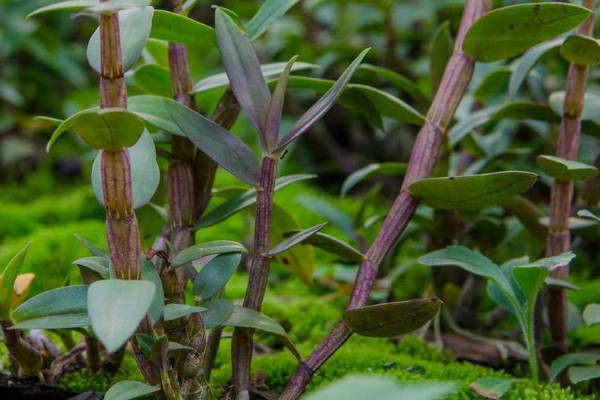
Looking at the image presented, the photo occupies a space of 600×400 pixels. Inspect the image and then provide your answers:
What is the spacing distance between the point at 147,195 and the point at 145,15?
0.56 feet

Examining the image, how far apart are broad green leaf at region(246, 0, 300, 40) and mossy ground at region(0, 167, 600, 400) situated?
16.5 inches

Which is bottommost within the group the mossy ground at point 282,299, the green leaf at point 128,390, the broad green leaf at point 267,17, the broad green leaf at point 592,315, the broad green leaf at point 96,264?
the mossy ground at point 282,299

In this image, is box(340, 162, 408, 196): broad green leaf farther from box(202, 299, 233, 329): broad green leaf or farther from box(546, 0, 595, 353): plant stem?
box(202, 299, 233, 329): broad green leaf

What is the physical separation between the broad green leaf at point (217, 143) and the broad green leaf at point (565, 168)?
1.18 ft

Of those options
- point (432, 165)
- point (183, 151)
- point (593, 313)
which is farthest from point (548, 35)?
point (183, 151)

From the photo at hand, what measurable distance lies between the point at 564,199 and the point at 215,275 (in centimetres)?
51

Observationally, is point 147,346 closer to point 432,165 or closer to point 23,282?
point 23,282

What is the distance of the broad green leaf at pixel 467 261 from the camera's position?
790mm

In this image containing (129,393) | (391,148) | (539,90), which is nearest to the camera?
(129,393)

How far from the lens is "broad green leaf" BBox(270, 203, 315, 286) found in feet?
3.01

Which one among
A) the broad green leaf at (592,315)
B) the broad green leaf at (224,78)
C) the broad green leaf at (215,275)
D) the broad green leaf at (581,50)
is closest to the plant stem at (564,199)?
the broad green leaf at (581,50)

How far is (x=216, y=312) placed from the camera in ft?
2.25

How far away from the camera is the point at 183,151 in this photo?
843 mm

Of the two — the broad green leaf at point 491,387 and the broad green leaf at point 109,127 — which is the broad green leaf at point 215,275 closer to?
the broad green leaf at point 109,127
